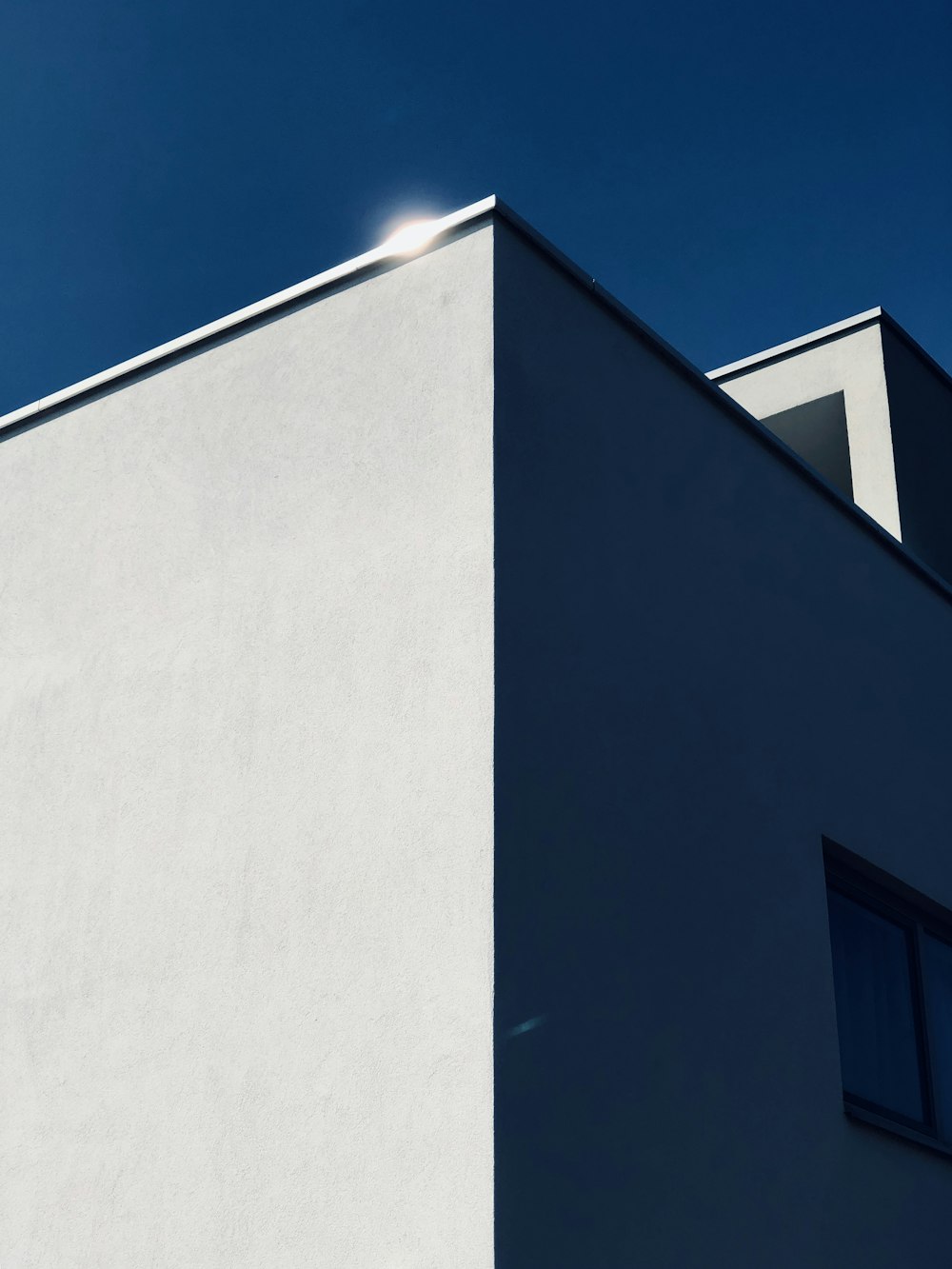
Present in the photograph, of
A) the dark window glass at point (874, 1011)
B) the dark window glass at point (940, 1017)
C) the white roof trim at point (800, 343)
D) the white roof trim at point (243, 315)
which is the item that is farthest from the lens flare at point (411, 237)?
the white roof trim at point (800, 343)

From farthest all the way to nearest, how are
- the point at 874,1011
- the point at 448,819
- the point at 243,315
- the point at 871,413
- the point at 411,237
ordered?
the point at 871,413
the point at 874,1011
the point at 243,315
the point at 411,237
the point at 448,819

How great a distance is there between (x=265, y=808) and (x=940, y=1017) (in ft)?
12.2

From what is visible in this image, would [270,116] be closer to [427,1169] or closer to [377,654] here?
[377,654]

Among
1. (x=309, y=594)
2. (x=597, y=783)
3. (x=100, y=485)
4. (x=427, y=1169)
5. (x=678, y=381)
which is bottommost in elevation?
(x=427, y=1169)

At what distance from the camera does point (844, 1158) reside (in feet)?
19.3

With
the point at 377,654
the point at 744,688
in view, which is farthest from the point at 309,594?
the point at 744,688

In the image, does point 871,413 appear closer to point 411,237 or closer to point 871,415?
point 871,415

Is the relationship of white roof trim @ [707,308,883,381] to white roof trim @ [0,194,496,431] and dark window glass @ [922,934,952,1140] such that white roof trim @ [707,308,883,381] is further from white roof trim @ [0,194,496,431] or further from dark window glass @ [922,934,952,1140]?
white roof trim @ [0,194,496,431]

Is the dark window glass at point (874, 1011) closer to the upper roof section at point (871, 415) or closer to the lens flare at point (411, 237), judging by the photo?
the upper roof section at point (871, 415)

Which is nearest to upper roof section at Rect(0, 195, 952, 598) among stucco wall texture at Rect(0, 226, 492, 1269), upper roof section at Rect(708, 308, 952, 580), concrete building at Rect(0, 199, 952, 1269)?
upper roof section at Rect(708, 308, 952, 580)

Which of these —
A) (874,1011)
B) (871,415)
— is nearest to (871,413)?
(871,415)

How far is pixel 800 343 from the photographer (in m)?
10.4

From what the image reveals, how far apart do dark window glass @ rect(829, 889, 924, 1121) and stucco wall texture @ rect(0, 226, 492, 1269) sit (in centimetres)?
259

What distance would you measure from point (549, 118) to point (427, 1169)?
6.95 metres
